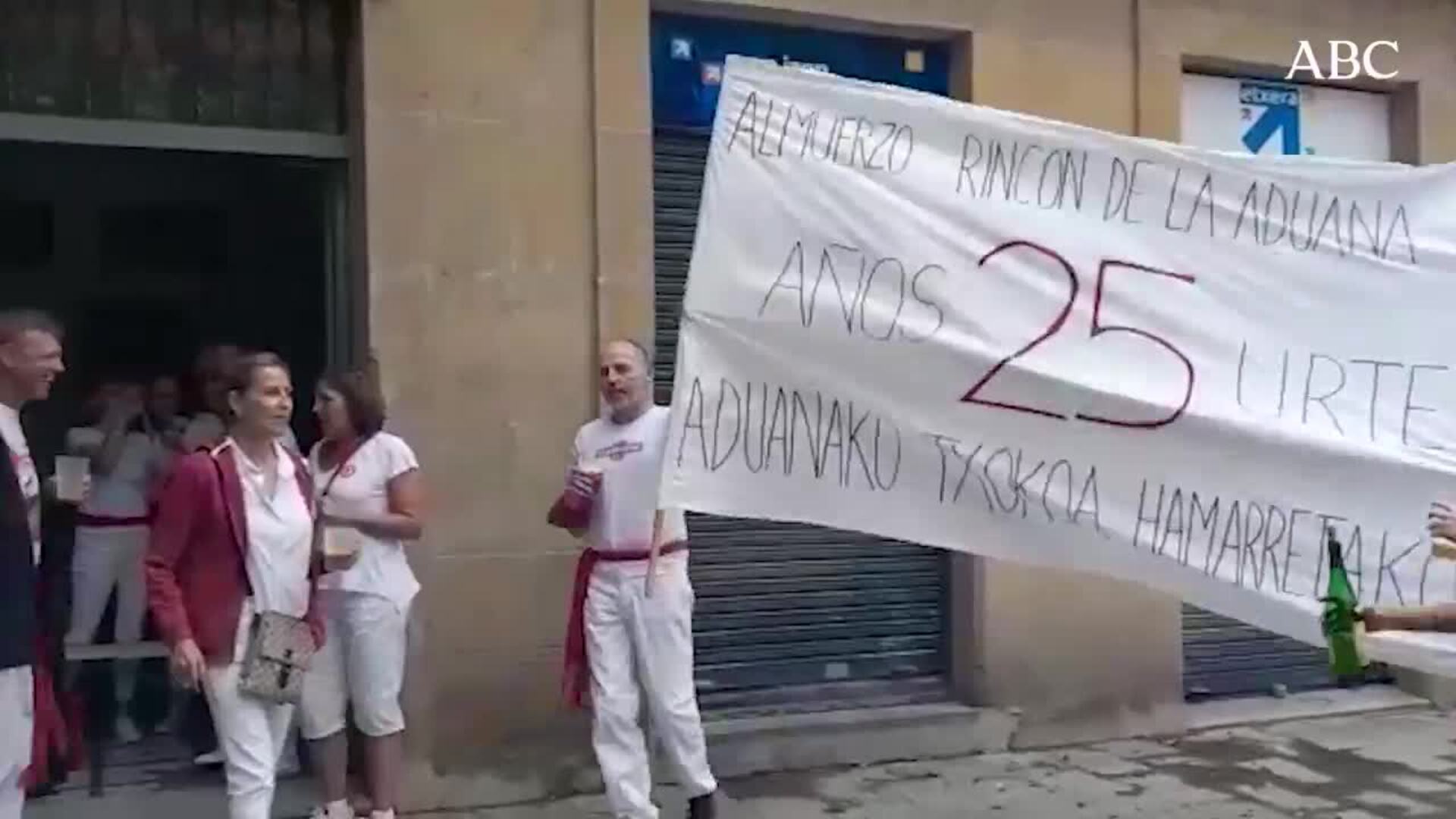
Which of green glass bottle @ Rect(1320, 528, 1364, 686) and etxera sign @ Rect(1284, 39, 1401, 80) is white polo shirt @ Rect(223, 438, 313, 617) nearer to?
green glass bottle @ Rect(1320, 528, 1364, 686)

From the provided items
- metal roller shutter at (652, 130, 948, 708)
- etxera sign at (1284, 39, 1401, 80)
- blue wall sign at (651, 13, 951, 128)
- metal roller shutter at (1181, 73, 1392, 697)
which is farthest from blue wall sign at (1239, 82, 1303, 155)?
metal roller shutter at (652, 130, 948, 708)

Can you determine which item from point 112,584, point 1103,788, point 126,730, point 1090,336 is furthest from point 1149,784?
point 112,584

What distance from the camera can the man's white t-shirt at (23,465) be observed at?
504cm

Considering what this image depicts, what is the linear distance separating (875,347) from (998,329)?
37 centimetres

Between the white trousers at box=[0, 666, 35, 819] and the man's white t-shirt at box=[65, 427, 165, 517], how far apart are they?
8.86 feet

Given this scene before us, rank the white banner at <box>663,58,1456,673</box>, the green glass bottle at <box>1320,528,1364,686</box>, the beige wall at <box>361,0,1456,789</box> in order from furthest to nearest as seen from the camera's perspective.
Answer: the beige wall at <box>361,0,1456,789</box>
the white banner at <box>663,58,1456,673</box>
the green glass bottle at <box>1320,528,1364,686</box>

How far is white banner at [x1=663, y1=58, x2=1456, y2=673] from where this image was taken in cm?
528

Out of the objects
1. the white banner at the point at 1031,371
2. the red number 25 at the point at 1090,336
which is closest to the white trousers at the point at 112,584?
the white banner at the point at 1031,371

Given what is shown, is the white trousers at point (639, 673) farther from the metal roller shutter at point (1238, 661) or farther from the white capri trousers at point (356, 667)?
the metal roller shutter at point (1238, 661)

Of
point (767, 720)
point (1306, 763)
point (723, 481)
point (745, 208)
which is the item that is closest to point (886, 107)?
point (745, 208)

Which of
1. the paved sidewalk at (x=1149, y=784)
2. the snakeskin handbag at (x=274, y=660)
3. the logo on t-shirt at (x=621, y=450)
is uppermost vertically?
the logo on t-shirt at (x=621, y=450)

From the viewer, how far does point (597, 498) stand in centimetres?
635

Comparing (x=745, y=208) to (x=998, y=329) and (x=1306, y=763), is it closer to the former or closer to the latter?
(x=998, y=329)

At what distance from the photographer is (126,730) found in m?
7.43
